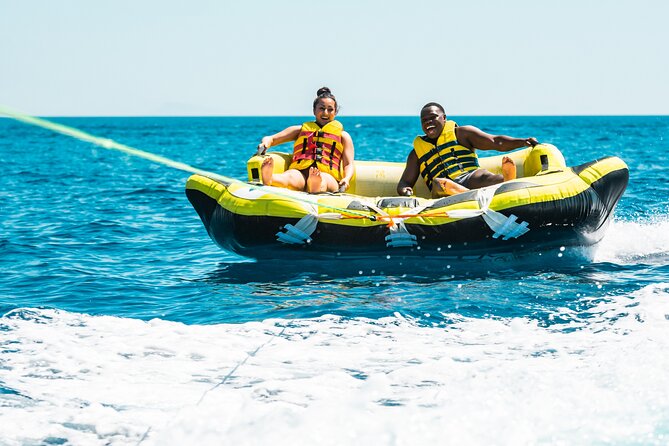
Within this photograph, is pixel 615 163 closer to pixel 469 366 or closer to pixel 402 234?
pixel 402 234

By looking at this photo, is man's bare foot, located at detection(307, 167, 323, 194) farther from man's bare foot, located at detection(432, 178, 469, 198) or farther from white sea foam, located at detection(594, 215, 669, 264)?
white sea foam, located at detection(594, 215, 669, 264)

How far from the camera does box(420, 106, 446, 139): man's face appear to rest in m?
6.72

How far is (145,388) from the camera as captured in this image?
137 inches

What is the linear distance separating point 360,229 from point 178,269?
1721 millimetres

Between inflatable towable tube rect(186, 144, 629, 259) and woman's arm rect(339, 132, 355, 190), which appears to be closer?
inflatable towable tube rect(186, 144, 629, 259)

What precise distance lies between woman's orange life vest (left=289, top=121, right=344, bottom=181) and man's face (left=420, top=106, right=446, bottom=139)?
75 cm

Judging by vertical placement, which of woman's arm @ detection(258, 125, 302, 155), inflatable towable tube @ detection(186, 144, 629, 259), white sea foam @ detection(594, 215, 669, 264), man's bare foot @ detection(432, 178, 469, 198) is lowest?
white sea foam @ detection(594, 215, 669, 264)

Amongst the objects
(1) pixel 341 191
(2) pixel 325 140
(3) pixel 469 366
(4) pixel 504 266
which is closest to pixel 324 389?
(3) pixel 469 366

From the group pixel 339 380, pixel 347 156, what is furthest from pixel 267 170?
pixel 339 380

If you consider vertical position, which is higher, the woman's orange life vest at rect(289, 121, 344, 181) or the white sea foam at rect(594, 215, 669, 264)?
the woman's orange life vest at rect(289, 121, 344, 181)

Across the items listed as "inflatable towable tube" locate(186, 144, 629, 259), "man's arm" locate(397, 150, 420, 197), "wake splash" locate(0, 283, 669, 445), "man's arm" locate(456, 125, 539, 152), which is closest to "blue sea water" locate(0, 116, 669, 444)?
"wake splash" locate(0, 283, 669, 445)
